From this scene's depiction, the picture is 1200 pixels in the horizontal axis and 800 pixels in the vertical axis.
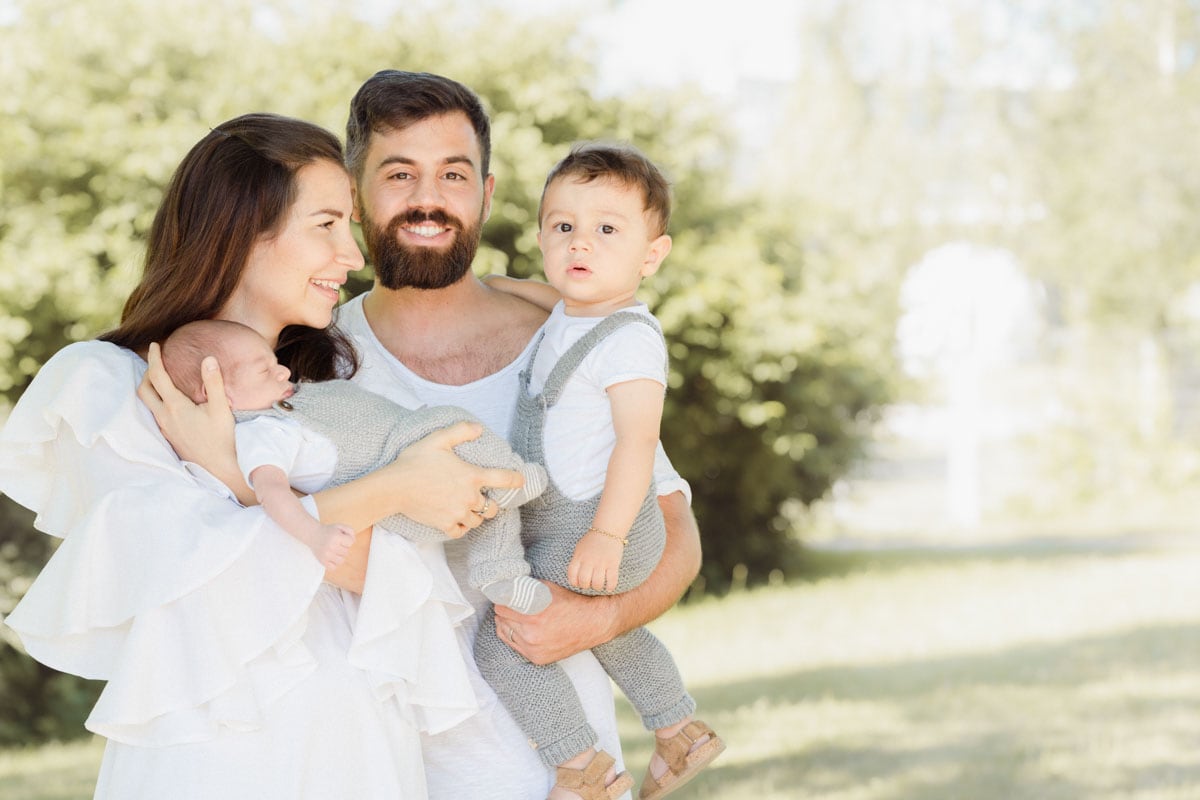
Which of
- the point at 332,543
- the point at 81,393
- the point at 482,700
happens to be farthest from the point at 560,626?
the point at 81,393

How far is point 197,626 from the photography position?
2.01 m

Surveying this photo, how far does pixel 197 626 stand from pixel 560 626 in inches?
26.4

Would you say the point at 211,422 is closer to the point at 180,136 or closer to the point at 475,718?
the point at 475,718

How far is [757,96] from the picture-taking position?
2398cm

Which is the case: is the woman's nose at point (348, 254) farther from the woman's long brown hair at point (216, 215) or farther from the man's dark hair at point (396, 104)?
the man's dark hair at point (396, 104)

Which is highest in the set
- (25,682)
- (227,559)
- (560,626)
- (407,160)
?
(407,160)

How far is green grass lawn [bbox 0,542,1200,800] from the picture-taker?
21.7 ft

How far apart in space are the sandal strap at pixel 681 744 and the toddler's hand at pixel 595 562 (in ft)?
1.50

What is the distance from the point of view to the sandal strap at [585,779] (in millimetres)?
2420

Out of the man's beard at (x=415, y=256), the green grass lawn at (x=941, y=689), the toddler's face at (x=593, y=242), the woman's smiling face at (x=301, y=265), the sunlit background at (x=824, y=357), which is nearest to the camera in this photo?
the woman's smiling face at (x=301, y=265)

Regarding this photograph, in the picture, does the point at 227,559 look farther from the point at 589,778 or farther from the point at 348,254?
the point at 589,778

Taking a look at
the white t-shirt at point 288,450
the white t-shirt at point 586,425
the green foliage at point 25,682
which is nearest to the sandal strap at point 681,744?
the white t-shirt at point 586,425

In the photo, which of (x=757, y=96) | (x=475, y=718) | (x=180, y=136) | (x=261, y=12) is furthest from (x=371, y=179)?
(x=757, y=96)

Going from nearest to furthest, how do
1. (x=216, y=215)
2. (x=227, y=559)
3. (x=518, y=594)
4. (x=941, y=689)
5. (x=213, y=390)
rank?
(x=227, y=559), (x=213, y=390), (x=216, y=215), (x=518, y=594), (x=941, y=689)
